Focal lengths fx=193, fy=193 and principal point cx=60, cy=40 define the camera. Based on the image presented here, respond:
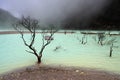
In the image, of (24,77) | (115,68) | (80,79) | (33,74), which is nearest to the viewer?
(80,79)

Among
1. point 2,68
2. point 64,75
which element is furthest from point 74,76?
point 2,68

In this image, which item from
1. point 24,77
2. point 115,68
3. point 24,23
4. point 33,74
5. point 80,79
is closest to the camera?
point 80,79

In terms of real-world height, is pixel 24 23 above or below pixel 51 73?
above

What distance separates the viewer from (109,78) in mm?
10711

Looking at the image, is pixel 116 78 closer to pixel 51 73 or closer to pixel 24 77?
pixel 51 73

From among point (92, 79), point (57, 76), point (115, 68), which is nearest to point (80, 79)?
point (92, 79)

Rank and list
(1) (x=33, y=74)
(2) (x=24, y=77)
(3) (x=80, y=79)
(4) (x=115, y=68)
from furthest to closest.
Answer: (4) (x=115, y=68) < (1) (x=33, y=74) < (2) (x=24, y=77) < (3) (x=80, y=79)

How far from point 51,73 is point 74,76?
163 centimetres

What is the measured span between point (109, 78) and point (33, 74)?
4.49 metres

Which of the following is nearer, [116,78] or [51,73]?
[116,78]

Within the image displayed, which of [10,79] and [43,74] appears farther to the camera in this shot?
[43,74]

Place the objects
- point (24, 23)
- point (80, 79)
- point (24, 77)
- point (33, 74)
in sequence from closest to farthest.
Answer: point (80, 79) → point (24, 77) → point (33, 74) → point (24, 23)

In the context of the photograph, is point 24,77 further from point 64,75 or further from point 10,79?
point 64,75

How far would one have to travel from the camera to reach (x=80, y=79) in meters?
10.3
